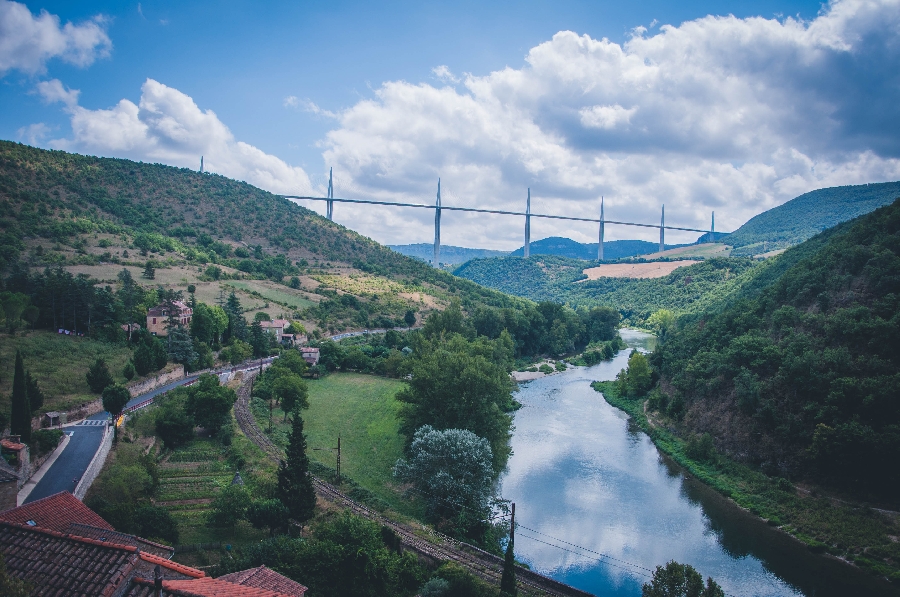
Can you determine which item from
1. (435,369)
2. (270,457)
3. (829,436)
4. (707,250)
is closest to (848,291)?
(829,436)

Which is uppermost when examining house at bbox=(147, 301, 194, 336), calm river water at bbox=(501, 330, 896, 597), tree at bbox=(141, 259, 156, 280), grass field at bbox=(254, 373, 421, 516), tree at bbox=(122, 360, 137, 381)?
tree at bbox=(141, 259, 156, 280)

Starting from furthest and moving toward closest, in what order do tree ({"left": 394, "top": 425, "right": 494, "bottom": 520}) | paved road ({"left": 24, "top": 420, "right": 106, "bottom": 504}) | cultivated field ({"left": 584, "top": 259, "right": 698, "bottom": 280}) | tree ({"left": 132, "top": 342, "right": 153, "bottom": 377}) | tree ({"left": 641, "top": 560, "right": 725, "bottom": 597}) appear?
cultivated field ({"left": 584, "top": 259, "right": 698, "bottom": 280}) < tree ({"left": 132, "top": 342, "right": 153, "bottom": 377}) < tree ({"left": 394, "top": 425, "right": 494, "bottom": 520}) < paved road ({"left": 24, "top": 420, "right": 106, "bottom": 504}) < tree ({"left": 641, "top": 560, "right": 725, "bottom": 597})

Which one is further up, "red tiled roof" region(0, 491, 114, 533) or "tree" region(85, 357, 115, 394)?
"tree" region(85, 357, 115, 394)

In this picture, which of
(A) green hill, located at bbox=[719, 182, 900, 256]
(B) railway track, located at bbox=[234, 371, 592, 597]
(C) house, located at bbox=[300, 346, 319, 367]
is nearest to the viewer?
(B) railway track, located at bbox=[234, 371, 592, 597]

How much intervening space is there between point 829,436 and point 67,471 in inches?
1096

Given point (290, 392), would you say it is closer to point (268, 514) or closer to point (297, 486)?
point (297, 486)

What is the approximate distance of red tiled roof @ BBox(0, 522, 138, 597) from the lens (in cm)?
702

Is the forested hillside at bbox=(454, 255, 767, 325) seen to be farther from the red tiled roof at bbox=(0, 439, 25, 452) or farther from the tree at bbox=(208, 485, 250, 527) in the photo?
the red tiled roof at bbox=(0, 439, 25, 452)

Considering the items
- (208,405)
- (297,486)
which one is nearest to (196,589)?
(297,486)

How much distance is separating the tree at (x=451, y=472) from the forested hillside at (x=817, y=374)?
13.6 meters

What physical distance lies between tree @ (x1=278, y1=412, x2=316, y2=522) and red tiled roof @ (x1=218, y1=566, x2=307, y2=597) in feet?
20.2

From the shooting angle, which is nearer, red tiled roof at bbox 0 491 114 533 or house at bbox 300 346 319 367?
red tiled roof at bbox 0 491 114 533

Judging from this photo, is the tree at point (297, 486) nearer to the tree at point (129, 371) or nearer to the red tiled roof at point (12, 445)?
the red tiled roof at point (12, 445)

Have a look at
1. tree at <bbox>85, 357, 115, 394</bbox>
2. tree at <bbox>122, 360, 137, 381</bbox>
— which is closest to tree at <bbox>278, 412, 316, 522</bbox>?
tree at <bbox>85, 357, 115, 394</bbox>
